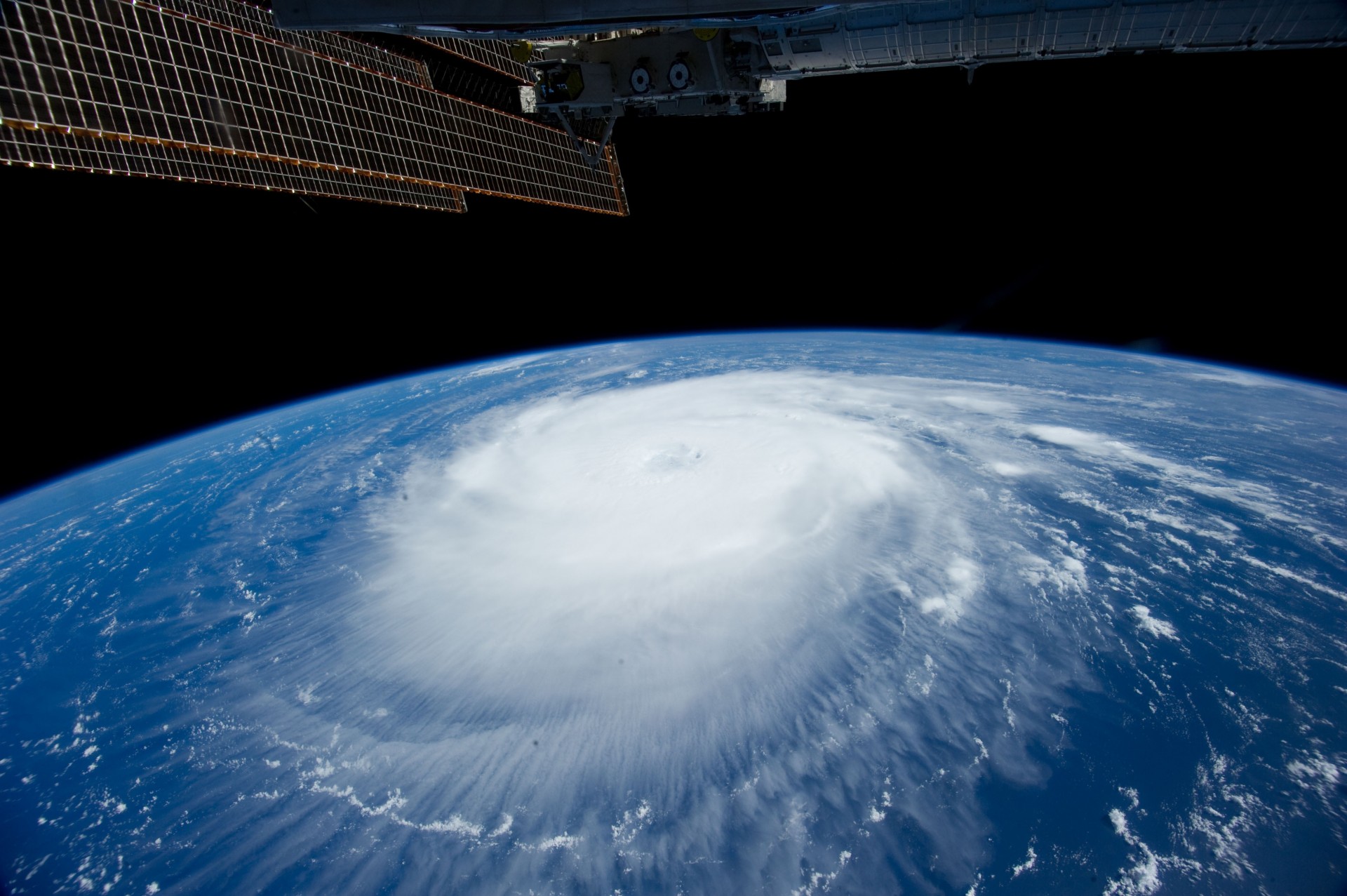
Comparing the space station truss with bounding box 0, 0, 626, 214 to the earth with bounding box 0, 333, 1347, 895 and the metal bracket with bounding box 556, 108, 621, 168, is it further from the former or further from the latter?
the earth with bounding box 0, 333, 1347, 895

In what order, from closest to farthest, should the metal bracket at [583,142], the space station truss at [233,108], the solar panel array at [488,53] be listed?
the space station truss at [233,108] → the metal bracket at [583,142] → the solar panel array at [488,53]

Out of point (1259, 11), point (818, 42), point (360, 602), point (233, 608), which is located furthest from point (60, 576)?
point (1259, 11)

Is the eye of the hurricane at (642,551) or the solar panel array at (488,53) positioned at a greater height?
the solar panel array at (488,53)

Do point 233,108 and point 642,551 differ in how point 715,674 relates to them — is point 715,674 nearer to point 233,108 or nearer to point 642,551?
point 642,551

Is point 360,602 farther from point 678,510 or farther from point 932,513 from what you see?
point 932,513

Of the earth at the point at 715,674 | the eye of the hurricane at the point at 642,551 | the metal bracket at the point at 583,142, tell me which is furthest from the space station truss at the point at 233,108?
the earth at the point at 715,674

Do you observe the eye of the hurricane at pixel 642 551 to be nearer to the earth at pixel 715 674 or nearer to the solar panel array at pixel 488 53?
the earth at pixel 715 674
